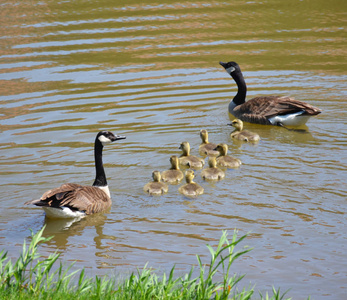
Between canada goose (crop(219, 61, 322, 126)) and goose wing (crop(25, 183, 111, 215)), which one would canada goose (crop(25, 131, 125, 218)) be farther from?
canada goose (crop(219, 61, 322, 126))

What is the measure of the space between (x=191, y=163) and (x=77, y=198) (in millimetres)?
2644

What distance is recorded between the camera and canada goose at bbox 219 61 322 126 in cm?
1304

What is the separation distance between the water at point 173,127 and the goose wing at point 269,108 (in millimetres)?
405

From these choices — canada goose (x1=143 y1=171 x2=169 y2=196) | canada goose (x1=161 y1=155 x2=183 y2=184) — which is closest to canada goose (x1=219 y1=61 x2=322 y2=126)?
canada goose (x1=161 y1=155 x2=183 y2=184)

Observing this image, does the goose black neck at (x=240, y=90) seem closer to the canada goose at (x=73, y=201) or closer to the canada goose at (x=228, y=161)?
the canada goose at (x=228, y=161)

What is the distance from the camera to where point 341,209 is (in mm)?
8906

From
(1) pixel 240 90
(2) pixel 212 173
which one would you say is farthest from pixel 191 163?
(1) pixel 240 90

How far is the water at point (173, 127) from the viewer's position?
7.96 metres

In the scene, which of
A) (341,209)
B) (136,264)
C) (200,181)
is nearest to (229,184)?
(200,181)

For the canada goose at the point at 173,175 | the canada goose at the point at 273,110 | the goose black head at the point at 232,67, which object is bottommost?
the canada goose at the point at 173,175

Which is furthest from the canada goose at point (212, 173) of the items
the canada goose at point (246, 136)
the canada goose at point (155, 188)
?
the canada goose at point (246, 136)

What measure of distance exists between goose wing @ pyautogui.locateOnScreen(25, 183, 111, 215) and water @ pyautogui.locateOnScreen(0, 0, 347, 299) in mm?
222

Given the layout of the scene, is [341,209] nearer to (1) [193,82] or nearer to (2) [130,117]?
(2) [130,117]

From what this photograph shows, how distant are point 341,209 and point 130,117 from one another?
606 centimetres
